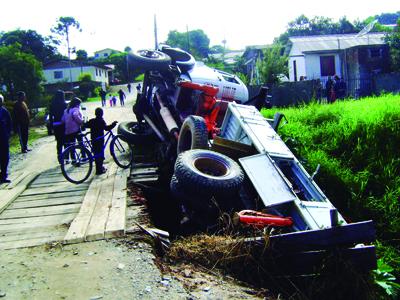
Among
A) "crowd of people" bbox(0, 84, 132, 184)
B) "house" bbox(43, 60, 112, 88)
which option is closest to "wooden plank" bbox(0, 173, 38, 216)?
"crowd of people" bbox(0, 84, 132, 184)

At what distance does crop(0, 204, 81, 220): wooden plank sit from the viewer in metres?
5.77

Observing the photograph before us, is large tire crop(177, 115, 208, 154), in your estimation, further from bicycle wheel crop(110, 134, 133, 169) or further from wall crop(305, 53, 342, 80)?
wall crop(305, 53, 342, 80)

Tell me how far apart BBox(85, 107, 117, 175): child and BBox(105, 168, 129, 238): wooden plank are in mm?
663

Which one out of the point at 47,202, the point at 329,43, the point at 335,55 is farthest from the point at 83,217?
the point at 329,43

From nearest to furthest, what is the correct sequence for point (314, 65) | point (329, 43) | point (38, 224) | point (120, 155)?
point (38, 224) → point (120, 155) → point (314, 65) → point (329, 43)

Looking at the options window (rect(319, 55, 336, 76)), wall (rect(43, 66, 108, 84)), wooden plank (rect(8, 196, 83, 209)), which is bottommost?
wooden plank (rect(8, 196, 83, 209))

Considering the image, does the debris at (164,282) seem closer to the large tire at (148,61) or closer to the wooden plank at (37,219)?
the wooden plank at (37,219)

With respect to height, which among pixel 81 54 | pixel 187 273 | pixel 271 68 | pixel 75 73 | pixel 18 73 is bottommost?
pixel 187 273

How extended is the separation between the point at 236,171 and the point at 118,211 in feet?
5.81

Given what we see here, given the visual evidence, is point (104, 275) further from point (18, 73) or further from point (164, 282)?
point (18, 73)

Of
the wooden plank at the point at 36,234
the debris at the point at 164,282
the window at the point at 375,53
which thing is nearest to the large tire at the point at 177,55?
the wooden plank at the point at 36,234

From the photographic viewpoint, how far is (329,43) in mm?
29375

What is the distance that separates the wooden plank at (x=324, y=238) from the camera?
437 cm

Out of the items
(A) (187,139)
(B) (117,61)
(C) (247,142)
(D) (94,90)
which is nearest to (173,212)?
(A) (187,139)
